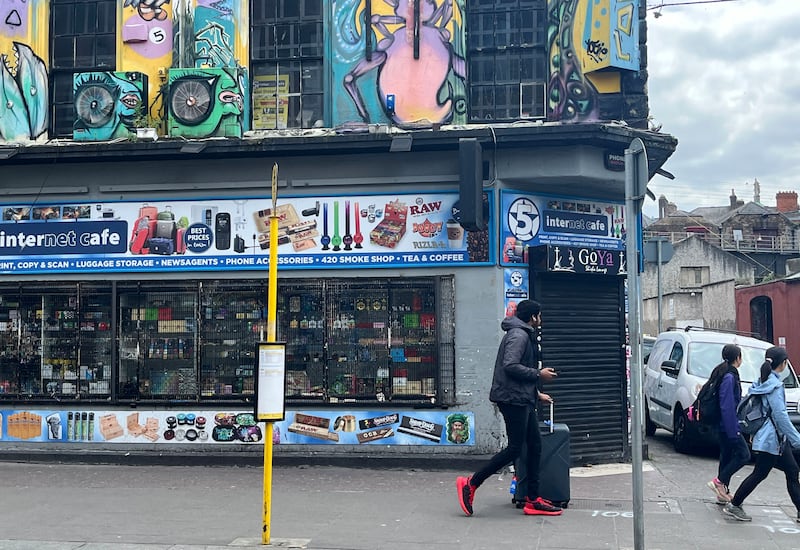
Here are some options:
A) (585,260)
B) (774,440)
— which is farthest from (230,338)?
(774,440)

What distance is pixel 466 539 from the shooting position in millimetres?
7711

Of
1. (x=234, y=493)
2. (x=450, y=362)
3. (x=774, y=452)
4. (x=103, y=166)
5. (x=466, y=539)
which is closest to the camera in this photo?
(x=466, y=539)

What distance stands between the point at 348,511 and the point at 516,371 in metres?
2.29

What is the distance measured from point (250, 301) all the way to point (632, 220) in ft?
21.5

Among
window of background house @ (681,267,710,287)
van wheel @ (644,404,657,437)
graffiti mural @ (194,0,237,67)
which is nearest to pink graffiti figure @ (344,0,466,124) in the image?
graffiti mural @ (194,0,237,67)

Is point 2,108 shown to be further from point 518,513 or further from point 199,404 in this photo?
point 518,513

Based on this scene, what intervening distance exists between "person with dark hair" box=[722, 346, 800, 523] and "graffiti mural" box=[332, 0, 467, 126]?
5.72 metres

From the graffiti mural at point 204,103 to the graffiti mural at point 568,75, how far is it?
452 cm

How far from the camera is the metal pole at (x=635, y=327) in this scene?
6.66 meters

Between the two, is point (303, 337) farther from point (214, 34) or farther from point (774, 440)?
point (774, 440)

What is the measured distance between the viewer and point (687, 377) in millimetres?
14039

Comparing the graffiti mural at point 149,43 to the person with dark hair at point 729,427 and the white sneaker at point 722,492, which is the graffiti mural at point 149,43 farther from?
the white sneaker at point 722,492

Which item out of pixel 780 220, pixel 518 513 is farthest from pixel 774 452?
pixel 780 220

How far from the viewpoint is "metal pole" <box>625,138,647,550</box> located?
6.66 meters
